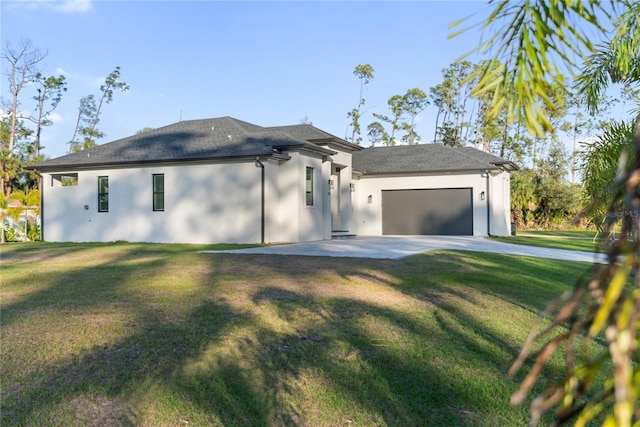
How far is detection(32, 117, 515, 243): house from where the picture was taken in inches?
785

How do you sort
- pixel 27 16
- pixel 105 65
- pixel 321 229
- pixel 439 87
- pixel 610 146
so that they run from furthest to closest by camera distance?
pixel 439 87 → pixel 105 65 → pixel 321 229 → pixel 27 16 → pixel 610 146

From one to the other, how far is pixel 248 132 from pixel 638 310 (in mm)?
21922

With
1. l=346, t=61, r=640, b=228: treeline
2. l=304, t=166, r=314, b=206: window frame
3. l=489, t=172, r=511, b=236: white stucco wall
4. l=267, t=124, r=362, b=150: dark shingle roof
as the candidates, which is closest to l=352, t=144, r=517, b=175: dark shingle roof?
l=489, t=172, r=511, b=236: white stucco wall

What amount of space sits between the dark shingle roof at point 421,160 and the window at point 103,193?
11811 millimetres

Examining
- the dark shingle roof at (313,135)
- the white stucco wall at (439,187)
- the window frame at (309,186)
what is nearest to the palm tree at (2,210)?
the dark shingle roof at (313,135)

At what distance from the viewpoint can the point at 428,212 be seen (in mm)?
26234

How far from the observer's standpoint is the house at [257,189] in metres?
19.9

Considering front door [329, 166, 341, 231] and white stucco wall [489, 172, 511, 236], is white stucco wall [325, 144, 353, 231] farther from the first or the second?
white stucco wall [489, 172, 511, 236]

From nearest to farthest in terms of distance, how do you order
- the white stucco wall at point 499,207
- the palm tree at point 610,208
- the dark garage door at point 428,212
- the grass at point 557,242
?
the palm tree at point 610,208 → the grass at point 557,242 → the white stucco wall at point 499,207 → the dark garage door at point 428,212

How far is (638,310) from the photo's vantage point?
0.87 m

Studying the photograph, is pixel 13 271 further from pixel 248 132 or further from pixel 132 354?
pixel 248 132

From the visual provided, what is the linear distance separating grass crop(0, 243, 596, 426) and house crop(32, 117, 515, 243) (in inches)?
406

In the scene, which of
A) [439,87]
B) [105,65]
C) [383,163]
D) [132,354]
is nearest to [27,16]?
[383,163]

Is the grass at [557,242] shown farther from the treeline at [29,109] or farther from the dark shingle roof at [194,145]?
the treeline at [29,109]
